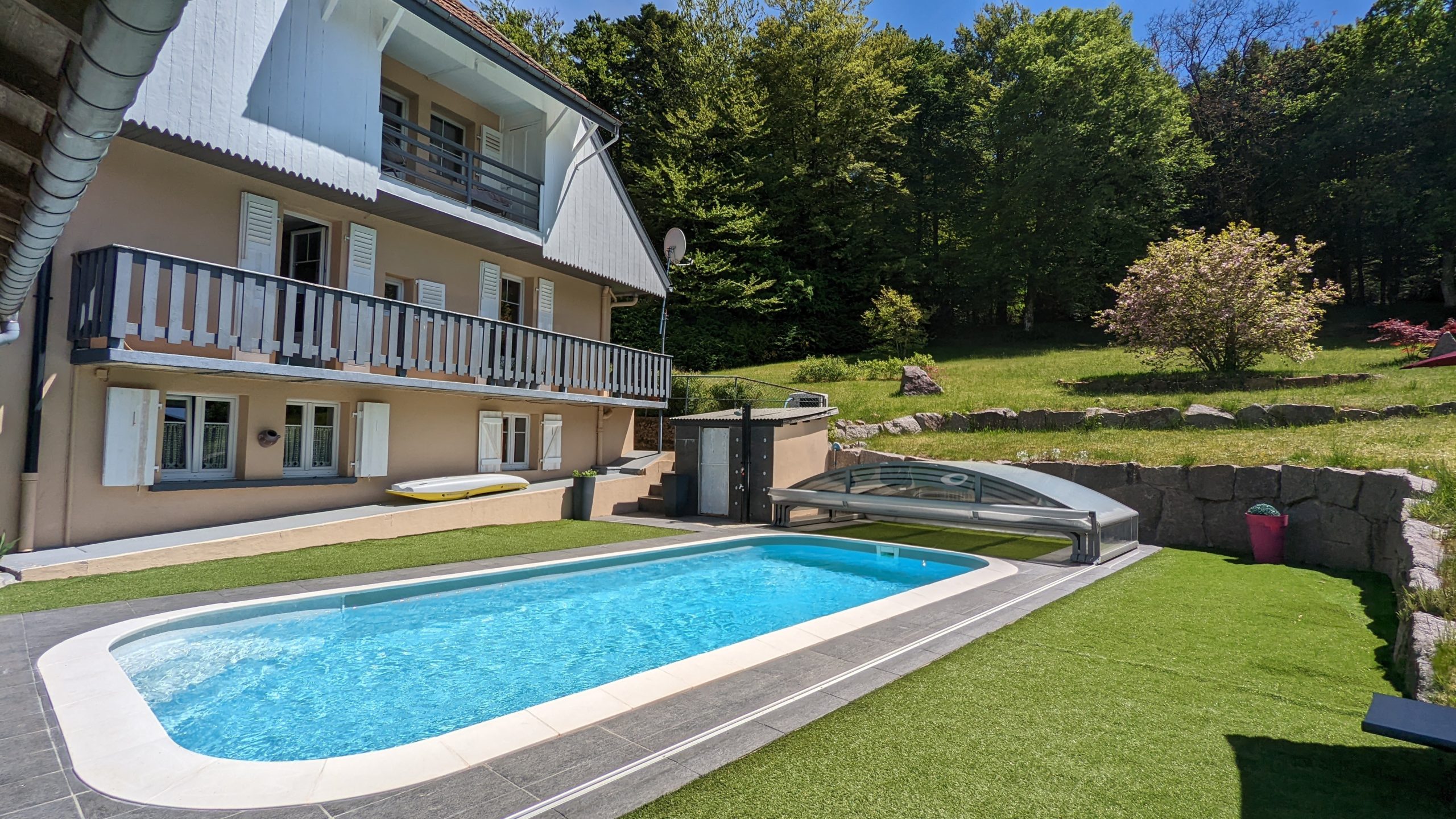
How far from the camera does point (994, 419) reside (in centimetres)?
1479

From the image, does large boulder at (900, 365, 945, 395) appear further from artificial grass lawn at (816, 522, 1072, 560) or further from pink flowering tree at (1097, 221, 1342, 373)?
artificial grass lawn at (816, 522, 1072, 560)

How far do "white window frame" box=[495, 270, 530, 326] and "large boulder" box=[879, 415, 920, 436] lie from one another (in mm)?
8550

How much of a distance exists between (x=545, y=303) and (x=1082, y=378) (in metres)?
14.2

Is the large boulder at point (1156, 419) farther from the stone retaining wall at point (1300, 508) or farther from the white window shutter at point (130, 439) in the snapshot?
the white window shutter at point (130, 439)

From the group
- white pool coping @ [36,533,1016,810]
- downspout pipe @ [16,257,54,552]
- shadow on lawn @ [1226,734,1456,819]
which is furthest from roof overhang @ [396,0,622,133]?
shadow on lawn @ [1226,734,1456,819]

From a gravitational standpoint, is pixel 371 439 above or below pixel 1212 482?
above

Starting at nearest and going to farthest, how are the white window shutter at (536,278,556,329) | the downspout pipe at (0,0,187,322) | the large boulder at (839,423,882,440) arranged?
the downspout pipe at (0,0,187,322), the white window shutter at (536,278,556,329), the large boulder at (839,423,882,440)

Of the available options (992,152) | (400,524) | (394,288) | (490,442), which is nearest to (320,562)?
(400,524)

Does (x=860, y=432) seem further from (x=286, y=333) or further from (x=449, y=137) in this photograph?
(x=286, y=333)

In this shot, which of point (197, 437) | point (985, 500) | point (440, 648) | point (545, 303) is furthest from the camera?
point (545, 303)

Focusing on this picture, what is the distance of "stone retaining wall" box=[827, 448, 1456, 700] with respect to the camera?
22.1 feet

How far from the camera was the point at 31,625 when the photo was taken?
527 cm

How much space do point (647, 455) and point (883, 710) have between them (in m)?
14.2

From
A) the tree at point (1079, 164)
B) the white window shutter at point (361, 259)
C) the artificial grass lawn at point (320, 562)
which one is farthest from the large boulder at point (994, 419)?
the tree at point (1079, 164)
